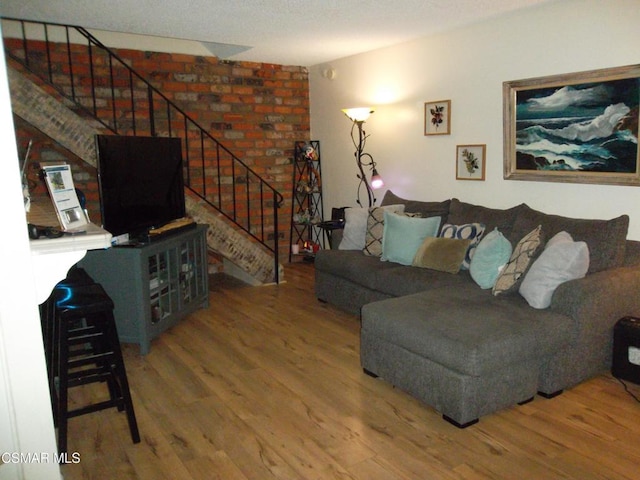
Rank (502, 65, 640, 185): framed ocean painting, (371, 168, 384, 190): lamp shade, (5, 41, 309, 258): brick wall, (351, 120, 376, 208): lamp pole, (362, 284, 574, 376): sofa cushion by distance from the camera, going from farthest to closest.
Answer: (351, 120, 376, 208): lamp pole, (371, 168, 384, 190): lamp shade, (5, 41, 309, 258): brick wall, (502, 65, 640, 185): framed ocean painting, (362, 284, 574, 376): sofa cushion

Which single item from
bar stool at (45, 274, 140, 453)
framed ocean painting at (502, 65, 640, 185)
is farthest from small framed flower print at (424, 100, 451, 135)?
bar stool at (45, 274, 140, 453)

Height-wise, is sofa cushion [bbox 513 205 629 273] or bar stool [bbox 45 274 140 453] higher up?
sofa cushion [bbox 513 205 629 273]

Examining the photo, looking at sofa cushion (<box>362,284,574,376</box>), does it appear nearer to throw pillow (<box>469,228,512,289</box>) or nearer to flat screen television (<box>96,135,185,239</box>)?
throw pillow (<box>469,228,512,289</box>)

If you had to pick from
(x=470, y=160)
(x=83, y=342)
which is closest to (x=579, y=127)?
(x=470, y=160)

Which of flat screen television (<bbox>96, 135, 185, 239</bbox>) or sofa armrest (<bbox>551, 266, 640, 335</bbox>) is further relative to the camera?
flat screen television (<bbox>96, 135, 185, 239</bbox>)

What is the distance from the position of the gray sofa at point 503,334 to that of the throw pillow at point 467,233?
0.28 meters

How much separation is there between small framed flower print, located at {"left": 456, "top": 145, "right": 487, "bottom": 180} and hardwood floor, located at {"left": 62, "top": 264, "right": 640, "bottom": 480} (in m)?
1.83

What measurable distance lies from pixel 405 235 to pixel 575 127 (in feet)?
4.64

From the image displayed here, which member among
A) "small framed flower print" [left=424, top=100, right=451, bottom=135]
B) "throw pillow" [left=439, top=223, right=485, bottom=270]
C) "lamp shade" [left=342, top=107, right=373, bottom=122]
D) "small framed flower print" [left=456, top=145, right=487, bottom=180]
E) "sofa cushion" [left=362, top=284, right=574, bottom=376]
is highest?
"lamp shade" [left=342, top=107, right=373, bottom=122]

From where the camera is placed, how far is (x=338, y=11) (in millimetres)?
3707

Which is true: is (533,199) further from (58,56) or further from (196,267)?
(58,56)

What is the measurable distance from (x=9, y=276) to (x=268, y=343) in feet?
7.36

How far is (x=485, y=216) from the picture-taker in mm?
3871

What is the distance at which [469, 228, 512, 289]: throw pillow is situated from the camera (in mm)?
3320
